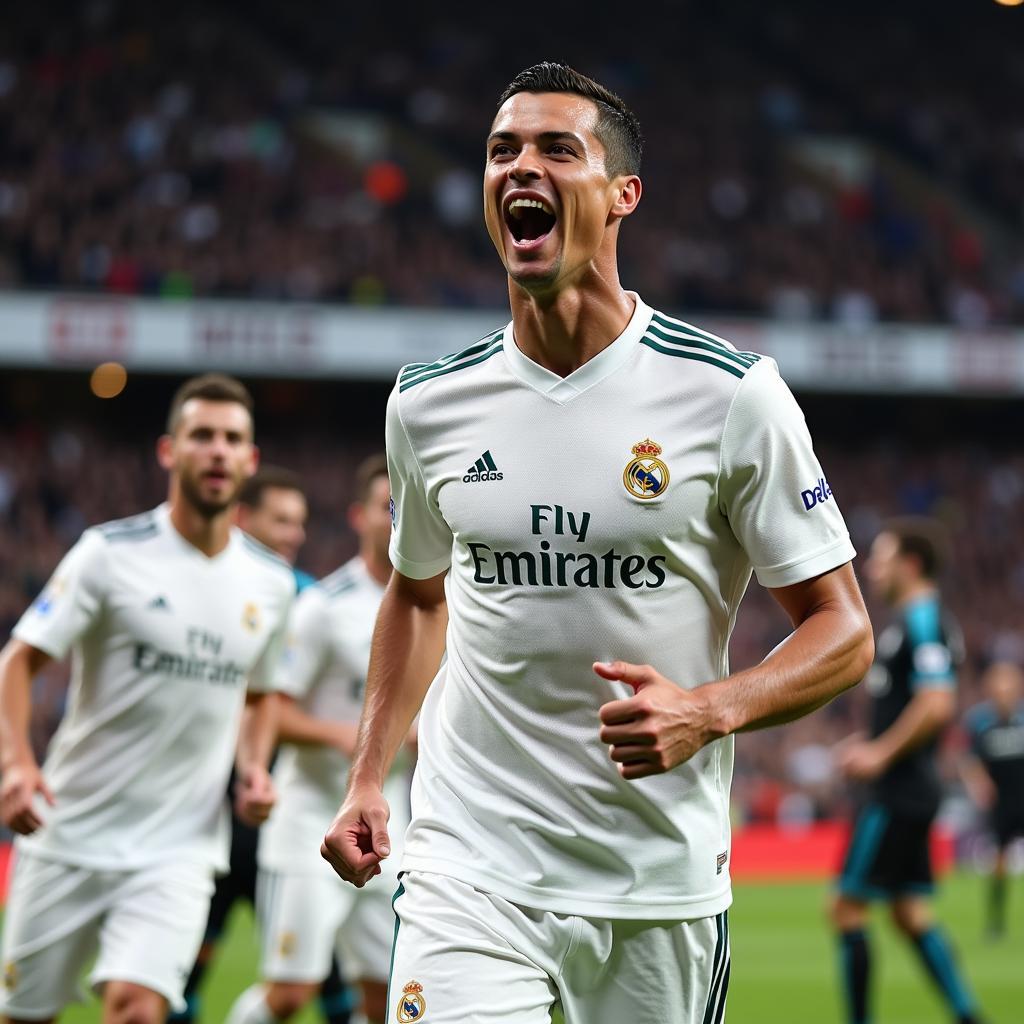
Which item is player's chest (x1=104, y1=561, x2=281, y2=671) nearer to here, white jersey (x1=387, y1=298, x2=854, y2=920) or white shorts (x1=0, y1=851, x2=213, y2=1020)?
white shorts (x1=0, y1=851, x2=213, y2=1020)

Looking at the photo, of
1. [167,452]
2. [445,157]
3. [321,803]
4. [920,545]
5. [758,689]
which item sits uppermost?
[445,157]

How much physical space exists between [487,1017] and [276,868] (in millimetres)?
3585

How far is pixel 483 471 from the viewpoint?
345 cm

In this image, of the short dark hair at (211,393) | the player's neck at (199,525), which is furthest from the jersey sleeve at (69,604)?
the short dark hair at (211,393)

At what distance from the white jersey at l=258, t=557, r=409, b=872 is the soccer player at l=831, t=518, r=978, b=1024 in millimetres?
2266

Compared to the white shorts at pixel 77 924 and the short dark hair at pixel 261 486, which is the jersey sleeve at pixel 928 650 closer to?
the short dark hair at pixel 261 486

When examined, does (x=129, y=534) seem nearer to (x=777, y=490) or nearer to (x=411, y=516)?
(x=411, y=516)

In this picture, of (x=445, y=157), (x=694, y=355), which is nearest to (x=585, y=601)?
(x=694, y=355)

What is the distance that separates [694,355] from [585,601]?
1.73 ft

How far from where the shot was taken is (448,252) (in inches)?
990

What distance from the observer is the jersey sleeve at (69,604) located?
5.54 metres

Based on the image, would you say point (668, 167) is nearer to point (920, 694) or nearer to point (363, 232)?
point (363, 232)

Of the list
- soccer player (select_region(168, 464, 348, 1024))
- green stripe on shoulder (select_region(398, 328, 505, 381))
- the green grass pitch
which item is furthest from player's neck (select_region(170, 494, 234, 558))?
the green grass pitch

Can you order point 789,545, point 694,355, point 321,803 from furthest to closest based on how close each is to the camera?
point 321,803
point 694,355
point 789,545
